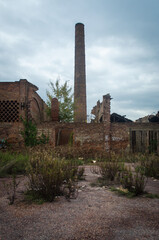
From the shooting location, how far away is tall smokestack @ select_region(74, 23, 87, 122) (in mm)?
21250

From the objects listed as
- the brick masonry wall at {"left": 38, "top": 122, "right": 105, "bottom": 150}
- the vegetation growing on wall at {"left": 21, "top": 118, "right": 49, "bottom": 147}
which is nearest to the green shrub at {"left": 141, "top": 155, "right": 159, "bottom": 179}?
the brick masonry wall at {"left": 38, "top": 122, "right": 105, "bottom": 150}

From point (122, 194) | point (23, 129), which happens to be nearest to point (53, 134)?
point (23, 129)

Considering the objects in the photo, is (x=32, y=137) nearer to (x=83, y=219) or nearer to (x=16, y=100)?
(x=16, y=100)

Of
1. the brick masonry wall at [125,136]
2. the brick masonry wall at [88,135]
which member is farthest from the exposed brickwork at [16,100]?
the brick masonry wall at [125,136]

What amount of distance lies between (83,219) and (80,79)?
20.0 metres

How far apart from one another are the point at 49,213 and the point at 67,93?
17874 mm

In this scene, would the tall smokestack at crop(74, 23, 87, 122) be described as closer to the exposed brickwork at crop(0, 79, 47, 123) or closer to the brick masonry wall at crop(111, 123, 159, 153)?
the exposed brickwork at crop(0, 79, 47, 123)

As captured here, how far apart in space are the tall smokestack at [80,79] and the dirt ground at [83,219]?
56.5ft

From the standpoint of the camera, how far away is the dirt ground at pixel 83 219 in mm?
2324

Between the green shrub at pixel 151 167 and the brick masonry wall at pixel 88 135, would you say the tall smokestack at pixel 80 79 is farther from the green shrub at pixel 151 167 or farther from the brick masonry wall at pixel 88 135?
the green shrub at pixel 151 167

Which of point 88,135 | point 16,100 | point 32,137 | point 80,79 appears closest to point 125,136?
point 88,135

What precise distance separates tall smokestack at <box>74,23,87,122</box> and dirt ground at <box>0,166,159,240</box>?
1721 cm

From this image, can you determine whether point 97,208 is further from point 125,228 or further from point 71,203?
point 125,228

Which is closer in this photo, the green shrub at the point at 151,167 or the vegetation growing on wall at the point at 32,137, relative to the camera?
the green shrub at the point at 151,167
